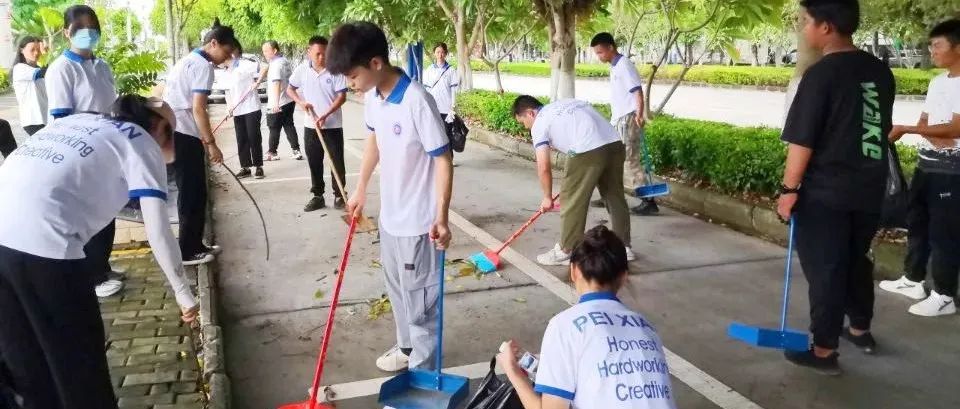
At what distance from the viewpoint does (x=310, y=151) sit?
7.34 metres

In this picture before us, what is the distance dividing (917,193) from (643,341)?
131 inches

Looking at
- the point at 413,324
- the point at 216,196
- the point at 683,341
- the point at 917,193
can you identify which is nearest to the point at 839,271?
the point at 683,341

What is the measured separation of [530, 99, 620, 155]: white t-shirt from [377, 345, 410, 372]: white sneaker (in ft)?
6.07

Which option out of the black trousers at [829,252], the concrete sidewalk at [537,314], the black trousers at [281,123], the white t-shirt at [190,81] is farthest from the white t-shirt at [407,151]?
the black trousers at [281,123]

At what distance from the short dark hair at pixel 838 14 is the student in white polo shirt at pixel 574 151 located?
6.38ft

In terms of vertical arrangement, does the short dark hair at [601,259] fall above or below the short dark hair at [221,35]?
below

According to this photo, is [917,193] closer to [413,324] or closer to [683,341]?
[683,341]

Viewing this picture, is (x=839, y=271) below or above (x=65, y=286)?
below

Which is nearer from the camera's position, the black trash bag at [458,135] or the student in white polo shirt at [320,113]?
the student in white polo shirt at [320,113]

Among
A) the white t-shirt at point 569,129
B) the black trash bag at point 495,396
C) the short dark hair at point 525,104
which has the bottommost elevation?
the black trash bag at point 495,396

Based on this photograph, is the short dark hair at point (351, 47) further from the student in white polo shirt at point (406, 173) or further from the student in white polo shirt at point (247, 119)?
the student in white polo shirt at point (247, 119)

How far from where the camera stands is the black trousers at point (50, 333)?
2400 millimetres

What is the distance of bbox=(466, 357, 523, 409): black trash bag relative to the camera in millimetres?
2441

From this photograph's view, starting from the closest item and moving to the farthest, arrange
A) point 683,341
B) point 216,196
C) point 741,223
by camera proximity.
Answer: point 683,341 → point 741,223 → point 216,196
